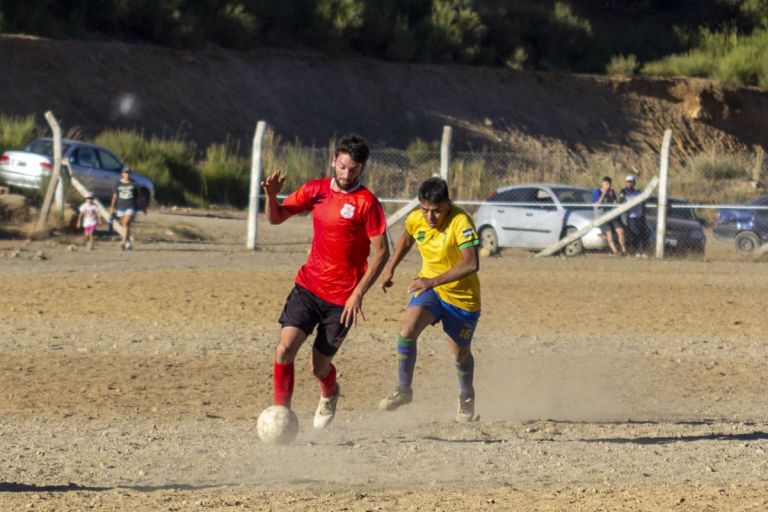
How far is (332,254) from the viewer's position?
8.04 m

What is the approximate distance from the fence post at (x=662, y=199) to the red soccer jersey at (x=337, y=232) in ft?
49.5

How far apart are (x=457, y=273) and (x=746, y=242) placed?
1712cm

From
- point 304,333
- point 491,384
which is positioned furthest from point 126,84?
point 304,333

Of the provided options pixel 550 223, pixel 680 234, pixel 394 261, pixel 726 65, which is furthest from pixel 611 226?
pixel 726 65

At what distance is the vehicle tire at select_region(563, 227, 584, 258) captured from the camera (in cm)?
2352

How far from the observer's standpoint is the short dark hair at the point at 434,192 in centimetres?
858

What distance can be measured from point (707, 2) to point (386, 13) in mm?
19595

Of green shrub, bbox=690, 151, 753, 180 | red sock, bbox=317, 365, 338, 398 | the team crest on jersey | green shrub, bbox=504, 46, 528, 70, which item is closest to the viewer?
the team crest on jersey

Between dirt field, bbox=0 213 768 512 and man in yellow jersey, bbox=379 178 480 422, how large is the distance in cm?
32

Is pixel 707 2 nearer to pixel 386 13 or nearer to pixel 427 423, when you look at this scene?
pixel 386 13

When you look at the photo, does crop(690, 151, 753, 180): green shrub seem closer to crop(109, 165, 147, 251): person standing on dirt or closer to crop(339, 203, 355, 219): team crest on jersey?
crop(109, 165, 147, 251): person standing on dirt

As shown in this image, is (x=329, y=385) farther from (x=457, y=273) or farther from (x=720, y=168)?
(x=720, y=168)

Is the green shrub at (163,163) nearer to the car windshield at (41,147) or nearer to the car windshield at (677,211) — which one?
the car windshield at (41,147)

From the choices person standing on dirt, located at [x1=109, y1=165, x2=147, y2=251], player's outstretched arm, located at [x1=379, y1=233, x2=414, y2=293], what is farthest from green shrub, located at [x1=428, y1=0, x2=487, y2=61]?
player's outstretched arm, located at [x1=379, y1=233, x2=414, y2=293]
